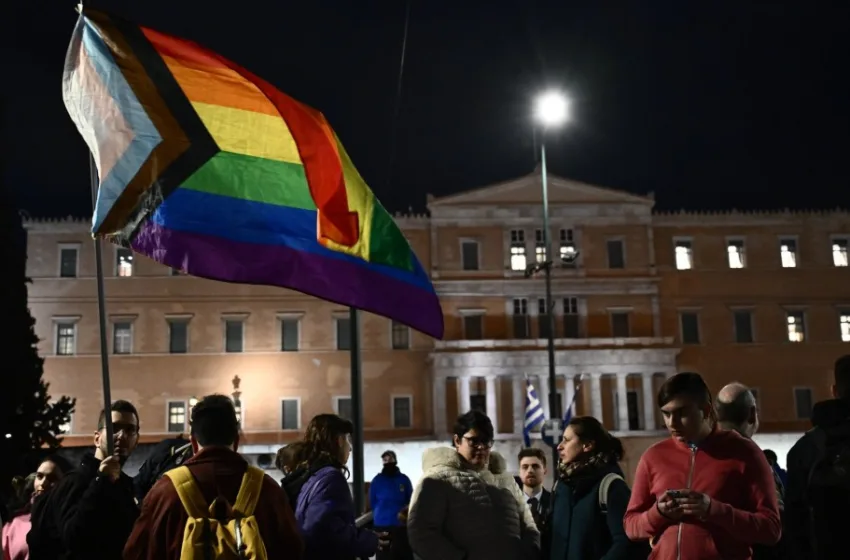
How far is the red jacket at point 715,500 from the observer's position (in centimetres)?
393

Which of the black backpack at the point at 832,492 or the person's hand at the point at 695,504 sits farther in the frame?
the black backpack at the point at 832,492

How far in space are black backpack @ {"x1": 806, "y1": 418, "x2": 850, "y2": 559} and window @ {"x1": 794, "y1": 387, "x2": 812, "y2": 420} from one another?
41269 millimetres

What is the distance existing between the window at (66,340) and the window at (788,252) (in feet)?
104

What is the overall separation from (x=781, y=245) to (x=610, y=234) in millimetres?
8049

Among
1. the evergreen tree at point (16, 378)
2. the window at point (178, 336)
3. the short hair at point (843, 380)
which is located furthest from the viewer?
the window at point (178, 336)

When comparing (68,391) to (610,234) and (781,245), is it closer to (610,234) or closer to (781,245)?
(610,234)

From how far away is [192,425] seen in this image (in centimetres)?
406

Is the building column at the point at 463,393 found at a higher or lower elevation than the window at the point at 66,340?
lower

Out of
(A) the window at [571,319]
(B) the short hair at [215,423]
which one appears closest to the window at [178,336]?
(A) the window at [571,319]

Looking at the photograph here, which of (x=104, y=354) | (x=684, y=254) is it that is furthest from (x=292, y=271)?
(x=684, y=254)

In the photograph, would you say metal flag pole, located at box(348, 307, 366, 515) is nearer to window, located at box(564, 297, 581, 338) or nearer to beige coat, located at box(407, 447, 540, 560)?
beige coat, located at box(407, 447, 540, 560)

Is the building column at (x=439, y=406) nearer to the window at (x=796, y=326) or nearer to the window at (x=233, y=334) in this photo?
the window at (x=233, y=334)

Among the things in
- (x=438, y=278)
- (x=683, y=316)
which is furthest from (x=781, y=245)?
(x=438, y=278)

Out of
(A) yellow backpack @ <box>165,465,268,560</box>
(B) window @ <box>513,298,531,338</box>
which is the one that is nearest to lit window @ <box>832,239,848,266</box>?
(B) window @ <box>513,298,531,338</box>
